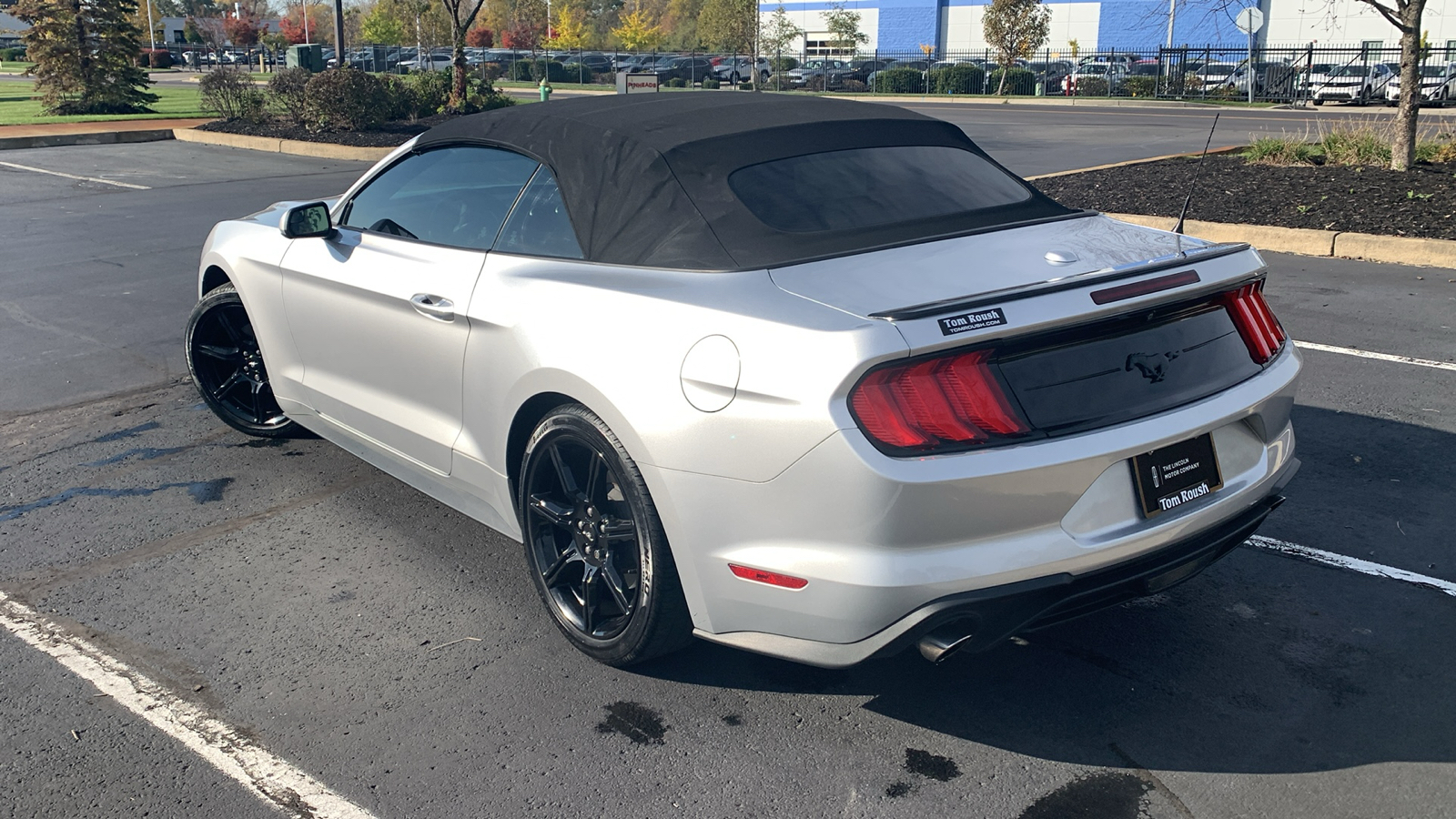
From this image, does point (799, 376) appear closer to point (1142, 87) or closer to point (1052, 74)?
point (1142, 87)

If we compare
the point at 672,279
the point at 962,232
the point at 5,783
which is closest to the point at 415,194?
the point at 672,279

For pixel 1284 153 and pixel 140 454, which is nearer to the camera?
pixel 140 454

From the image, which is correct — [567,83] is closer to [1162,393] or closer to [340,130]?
[340,130]

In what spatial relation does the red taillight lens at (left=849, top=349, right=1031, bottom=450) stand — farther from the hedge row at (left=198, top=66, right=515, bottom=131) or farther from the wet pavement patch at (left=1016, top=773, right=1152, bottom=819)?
the hedge row at (left=198, top=66, right=515, bottom=131)

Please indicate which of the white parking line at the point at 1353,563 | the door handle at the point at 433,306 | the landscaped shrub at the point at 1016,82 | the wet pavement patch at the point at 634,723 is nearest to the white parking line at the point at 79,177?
the door handle at the point at 433,306

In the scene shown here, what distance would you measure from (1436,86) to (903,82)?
1693 centimetres

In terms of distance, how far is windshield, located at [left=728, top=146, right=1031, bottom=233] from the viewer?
358cm

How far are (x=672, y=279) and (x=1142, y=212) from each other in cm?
918

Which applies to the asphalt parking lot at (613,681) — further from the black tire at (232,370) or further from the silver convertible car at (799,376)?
the silver convertible car at (799,376)

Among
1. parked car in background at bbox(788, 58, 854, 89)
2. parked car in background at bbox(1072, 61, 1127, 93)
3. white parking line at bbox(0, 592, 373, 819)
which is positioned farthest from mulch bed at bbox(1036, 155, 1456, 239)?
parked car in background at bbox(788, 58, 854, 89)

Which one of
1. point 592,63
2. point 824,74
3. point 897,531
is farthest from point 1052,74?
point 897,531

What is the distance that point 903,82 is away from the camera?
141 ft

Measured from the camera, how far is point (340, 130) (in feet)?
72.7

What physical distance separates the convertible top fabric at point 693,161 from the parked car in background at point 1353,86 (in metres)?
36.2
